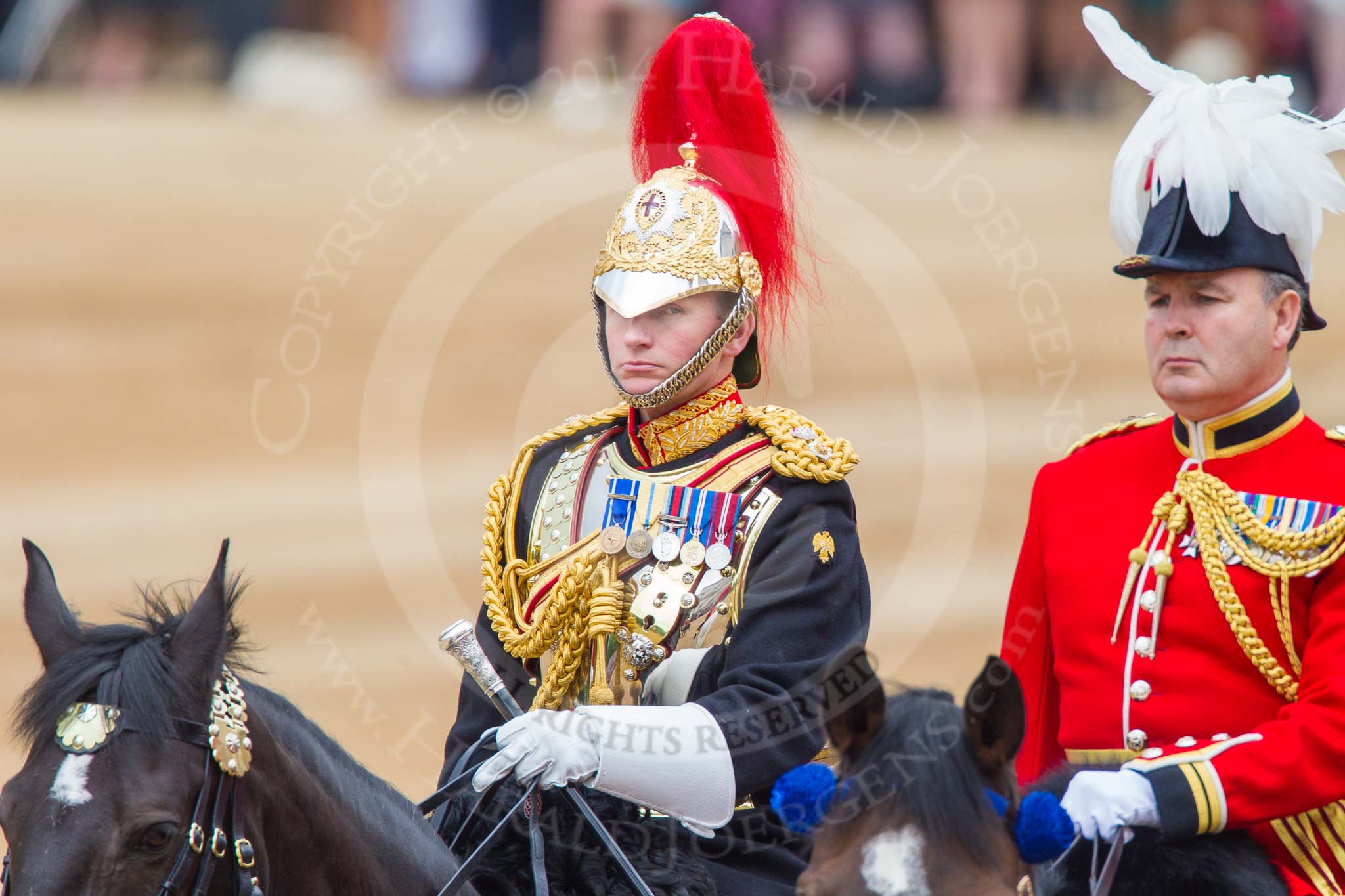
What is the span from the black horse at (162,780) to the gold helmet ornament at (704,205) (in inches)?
39.0

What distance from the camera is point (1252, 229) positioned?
3.28 meters

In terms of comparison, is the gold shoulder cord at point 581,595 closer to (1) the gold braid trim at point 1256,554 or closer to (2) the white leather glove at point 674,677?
(2) the white leather glove at point 674,677

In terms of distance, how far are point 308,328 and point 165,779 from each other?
37.6 ft

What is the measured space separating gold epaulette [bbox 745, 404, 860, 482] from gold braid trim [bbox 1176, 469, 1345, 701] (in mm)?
629

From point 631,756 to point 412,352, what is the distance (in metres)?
10.2

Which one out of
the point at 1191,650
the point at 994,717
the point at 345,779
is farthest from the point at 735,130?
the point at 994,717

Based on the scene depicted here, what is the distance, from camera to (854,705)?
8.80 ft

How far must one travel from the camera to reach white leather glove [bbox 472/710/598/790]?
317 centimetres

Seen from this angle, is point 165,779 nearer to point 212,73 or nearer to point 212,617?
point 212,617

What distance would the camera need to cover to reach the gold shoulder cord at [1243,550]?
3.23m

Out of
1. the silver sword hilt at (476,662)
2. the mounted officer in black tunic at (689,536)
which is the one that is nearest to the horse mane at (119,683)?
the silver sword hilt at (476,662)

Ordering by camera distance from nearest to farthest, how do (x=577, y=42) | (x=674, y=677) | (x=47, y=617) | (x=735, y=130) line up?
1. (x=47, y=617)
2. (x=674, y=677)
3. (x=735, y=130)
4. (x=577, y=42)

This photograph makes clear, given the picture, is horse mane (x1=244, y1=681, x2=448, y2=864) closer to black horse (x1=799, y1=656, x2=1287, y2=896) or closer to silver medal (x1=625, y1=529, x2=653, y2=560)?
silver medal (x1=625, y1=529, x2=653, y2=560)

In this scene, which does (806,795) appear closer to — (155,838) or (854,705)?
(854,705)
